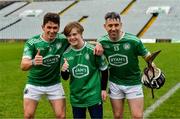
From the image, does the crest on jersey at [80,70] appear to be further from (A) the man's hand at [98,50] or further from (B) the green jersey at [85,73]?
(A) the man's hand at [98,50]

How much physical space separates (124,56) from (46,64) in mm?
1150

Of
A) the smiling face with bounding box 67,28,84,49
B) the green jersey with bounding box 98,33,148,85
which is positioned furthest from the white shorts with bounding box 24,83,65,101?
the smiling face with bounding box 67,28,84,49

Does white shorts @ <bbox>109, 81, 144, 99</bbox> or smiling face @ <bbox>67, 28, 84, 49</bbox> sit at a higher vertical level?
smiling face @ <bbox>67, 28, 84, 49</bbox>

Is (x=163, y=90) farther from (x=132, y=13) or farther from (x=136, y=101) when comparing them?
(x=132, y=13)

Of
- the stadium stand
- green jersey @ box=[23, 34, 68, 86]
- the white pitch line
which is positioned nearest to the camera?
green jersey @ box=[23, 34, 68, 86]

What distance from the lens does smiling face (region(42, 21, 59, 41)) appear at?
20.7ft

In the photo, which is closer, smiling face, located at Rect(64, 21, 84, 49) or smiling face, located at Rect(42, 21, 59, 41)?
smiling face, located at Rect(64, 21, 84, 49)

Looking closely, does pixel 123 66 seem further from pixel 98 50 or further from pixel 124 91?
pixel 98 50

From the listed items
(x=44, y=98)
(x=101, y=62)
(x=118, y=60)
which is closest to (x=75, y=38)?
(x=101, y=62)

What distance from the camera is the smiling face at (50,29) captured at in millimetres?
6310

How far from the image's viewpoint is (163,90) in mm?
12297

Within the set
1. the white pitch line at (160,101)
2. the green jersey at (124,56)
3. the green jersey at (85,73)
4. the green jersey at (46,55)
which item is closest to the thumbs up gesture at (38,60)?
the green jersey at (46,55)

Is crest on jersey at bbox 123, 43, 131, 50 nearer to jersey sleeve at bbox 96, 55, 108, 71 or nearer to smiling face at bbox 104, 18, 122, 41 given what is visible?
smiling face at bbox 104, 18, 122, 41

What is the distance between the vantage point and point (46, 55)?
656 cm
